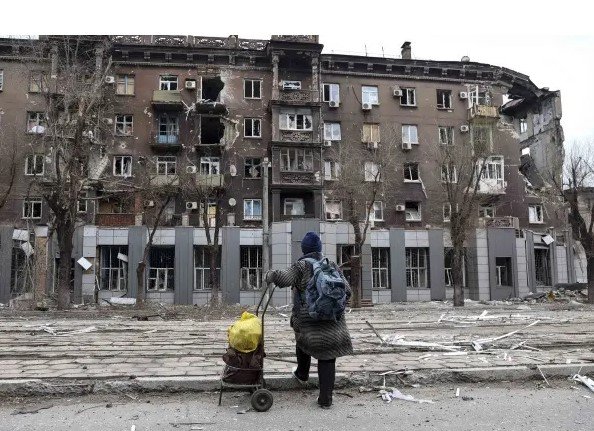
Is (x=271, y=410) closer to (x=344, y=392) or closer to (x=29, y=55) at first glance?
(x=344, y=392)

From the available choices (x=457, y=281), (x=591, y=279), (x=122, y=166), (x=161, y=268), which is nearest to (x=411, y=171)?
(x=457, y=281)

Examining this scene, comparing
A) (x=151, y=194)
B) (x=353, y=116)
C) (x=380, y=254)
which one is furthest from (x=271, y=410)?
(x=353, y=116)

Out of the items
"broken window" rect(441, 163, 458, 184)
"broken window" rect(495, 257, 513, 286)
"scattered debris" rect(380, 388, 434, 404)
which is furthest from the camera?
"broken window" rect(495, 257, 513, 286)

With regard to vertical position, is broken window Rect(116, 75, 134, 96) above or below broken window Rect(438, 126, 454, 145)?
above

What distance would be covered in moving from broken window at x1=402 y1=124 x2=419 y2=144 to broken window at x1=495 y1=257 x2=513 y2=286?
9.68m

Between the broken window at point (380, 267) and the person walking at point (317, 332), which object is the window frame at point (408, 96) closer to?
the broken window at point (380, 267)

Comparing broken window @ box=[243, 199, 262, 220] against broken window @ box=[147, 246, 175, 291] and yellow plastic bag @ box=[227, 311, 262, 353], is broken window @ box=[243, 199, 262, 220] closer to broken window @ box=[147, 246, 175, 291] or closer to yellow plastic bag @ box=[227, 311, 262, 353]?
broken window @ box=[147, 246, 175, 291]

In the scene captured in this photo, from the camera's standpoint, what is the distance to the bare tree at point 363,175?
2778 centimetres

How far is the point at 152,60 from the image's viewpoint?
34.1 meters

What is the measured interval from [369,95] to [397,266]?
11.9m

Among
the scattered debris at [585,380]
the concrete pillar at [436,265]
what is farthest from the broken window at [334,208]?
the scattered debris at [585,380]

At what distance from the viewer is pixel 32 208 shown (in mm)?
31969

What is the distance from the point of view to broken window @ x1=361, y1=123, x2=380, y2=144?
35.6 metres

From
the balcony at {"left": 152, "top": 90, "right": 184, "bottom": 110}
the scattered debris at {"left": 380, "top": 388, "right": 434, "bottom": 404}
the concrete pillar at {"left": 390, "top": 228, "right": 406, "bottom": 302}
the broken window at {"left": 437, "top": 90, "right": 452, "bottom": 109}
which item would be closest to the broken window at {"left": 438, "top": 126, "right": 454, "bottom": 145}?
the broken window at {"left": 437, "top": 90, "right": 452, "bottom": 109}
